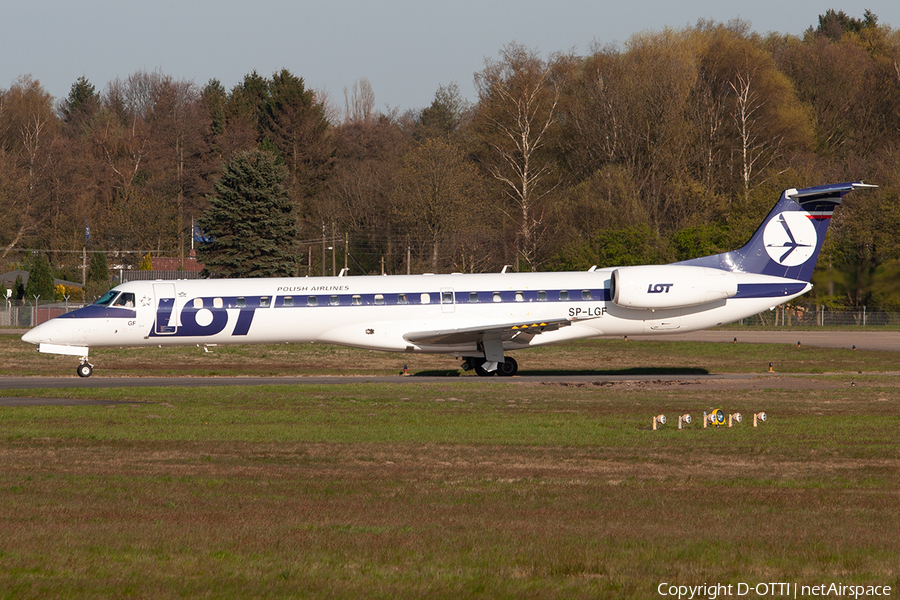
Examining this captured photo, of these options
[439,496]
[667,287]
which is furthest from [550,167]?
[439,496]

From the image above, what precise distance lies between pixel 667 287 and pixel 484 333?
5619mm

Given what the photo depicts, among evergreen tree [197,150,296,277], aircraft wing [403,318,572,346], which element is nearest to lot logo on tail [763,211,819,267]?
aircraft wing [403,318,572,346]

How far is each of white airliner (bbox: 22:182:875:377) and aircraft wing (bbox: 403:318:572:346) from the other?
0.04m

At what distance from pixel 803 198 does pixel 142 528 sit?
2442cm

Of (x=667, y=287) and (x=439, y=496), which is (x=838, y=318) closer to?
(x=667, y=287)

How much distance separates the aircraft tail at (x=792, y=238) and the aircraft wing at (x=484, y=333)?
6.36 meters

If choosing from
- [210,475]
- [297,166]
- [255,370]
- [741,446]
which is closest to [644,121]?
[297,166]

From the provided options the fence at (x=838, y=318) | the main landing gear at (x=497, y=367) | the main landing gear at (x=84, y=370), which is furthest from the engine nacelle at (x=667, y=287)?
the fence at (x=838, y=318)

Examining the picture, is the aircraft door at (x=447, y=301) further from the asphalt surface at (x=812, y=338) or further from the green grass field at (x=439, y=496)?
the asphalt surface at (x=812, y=338)

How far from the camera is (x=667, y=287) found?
1083 inches

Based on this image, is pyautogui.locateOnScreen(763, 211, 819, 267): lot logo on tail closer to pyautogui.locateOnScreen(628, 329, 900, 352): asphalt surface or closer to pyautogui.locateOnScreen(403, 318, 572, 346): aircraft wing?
pyautogui.locateOnScreen(403, 318, 572, 346): aircraft wing

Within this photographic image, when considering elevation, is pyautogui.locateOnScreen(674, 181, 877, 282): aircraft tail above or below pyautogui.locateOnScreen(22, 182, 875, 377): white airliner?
above

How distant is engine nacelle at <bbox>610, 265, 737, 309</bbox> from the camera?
27.3m

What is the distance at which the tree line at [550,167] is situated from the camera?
61875mm
